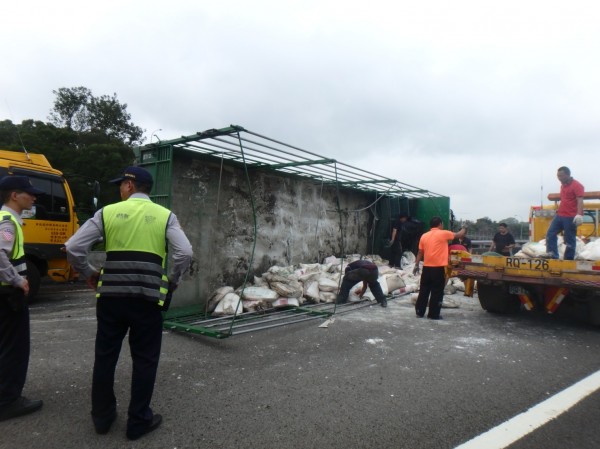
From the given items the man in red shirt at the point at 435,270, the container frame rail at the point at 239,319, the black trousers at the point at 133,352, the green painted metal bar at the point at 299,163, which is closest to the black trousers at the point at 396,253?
the container frame rail at the point at 239,319

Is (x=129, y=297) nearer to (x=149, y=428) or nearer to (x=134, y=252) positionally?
(x=134, y=252)

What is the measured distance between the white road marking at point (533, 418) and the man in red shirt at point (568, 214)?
109 inches

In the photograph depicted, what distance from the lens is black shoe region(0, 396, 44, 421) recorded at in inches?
110

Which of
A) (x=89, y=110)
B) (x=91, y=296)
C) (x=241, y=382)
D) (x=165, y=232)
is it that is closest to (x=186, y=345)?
(x=241, y=382)

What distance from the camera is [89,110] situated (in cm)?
2202

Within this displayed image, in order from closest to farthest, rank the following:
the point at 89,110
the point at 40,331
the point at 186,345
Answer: the point at 186,345, the point at 40,331, the point at 89,110

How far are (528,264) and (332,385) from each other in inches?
145

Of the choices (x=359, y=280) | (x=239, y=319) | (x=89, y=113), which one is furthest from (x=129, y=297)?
(x=89, y=113)

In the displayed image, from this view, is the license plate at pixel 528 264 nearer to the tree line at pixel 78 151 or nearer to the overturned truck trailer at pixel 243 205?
the overturned truck trailer at pixel 243 205

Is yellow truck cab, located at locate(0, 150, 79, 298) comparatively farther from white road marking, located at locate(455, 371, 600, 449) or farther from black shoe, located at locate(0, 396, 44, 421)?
white road marking, located at locate(455, 371, 600, 449)

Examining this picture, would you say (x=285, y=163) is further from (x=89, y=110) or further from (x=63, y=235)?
(x=89, y=110)

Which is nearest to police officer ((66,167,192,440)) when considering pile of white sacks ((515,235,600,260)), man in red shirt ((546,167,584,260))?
pile of white sacks ((515,235,600,260))

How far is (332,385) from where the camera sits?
11.7 ft

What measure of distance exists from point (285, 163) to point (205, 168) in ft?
4.79
